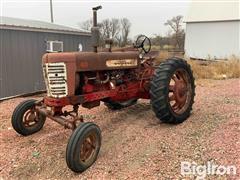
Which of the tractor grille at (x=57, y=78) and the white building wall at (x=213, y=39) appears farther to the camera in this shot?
the white building wall at (x=213, y=39)

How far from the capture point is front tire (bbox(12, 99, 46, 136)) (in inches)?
233

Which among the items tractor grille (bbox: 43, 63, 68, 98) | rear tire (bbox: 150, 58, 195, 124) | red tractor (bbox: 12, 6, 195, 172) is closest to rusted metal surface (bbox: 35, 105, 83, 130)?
red tractor (bbox: 12, 6, 195, 172)

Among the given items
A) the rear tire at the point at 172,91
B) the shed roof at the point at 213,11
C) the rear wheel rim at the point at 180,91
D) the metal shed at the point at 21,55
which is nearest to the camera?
the rear tire at the point at 172,91

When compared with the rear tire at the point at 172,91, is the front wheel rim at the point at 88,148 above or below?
below

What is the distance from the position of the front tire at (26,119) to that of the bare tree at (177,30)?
27.5m

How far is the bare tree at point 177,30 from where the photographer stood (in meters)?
33.5

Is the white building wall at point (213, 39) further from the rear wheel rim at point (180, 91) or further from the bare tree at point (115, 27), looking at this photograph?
the rear wheel rim at point (180, 91)

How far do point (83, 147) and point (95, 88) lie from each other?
4.20 feet

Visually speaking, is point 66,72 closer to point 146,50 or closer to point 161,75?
point 161,75

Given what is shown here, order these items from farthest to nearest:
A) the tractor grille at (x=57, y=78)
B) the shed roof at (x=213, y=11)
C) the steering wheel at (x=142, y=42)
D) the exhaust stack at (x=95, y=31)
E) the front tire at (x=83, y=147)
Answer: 1. the shed roof at (x=213, y=11)
2. the steering wheel at (x=142, y=42)
3. the exhaust stack at (x=95, y=31)
4. the tractor grille at (x=57, y=78)
5. the front tire at (x=83, y=147)

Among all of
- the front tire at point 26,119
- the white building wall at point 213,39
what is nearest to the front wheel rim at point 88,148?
the front tire at point 26,119

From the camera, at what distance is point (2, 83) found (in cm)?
1009

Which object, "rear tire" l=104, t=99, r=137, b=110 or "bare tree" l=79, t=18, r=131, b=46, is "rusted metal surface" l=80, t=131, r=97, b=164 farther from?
"bare tree" l=79, t=18, r=131, b=46

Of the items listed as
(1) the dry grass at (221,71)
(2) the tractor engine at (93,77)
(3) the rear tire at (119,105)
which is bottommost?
(3) the rear tire at (119,105)
